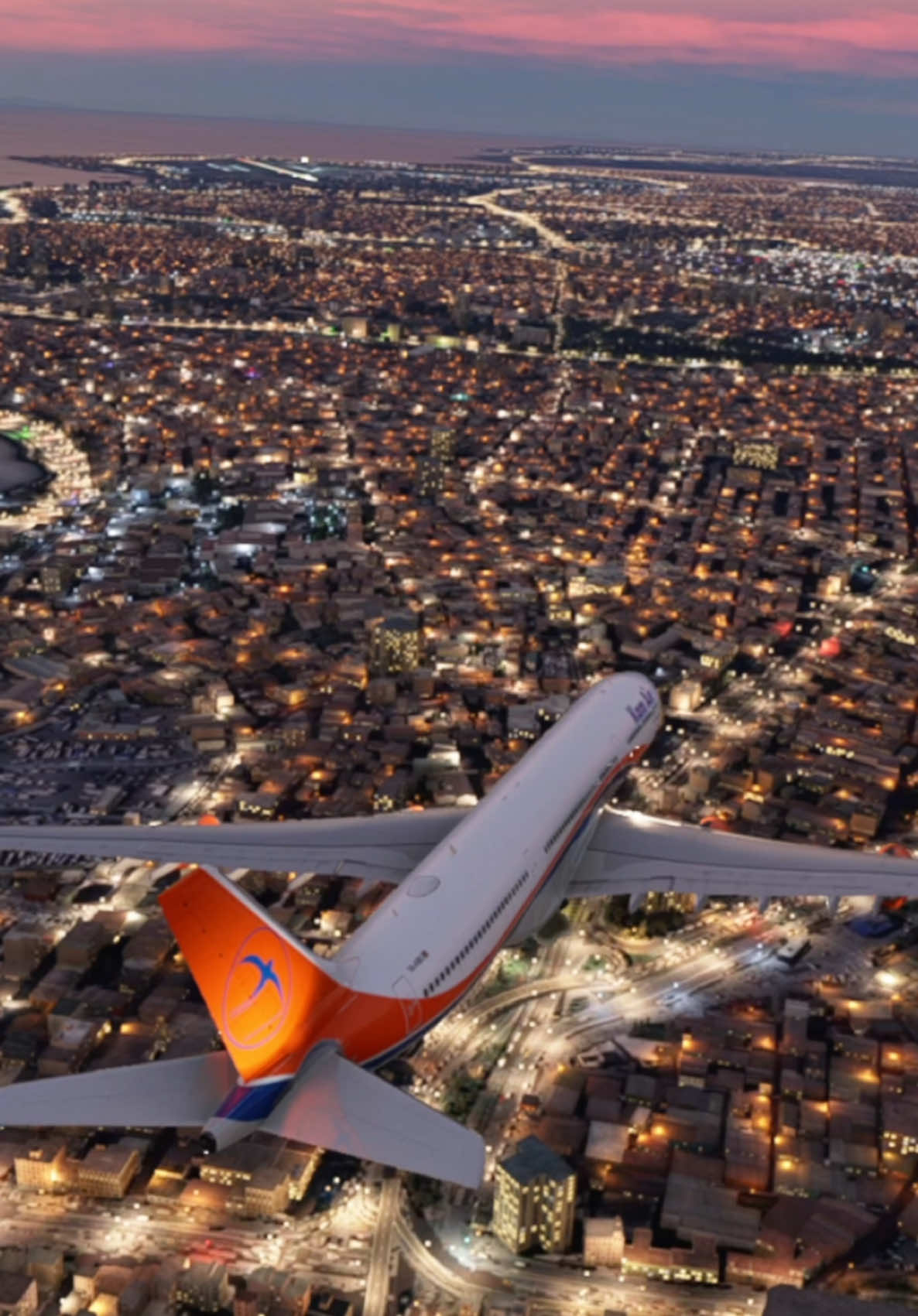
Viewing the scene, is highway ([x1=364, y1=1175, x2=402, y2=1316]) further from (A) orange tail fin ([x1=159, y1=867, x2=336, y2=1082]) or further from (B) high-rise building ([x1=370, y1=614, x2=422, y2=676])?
(B) high-rise building ([x1=370, y1=614, x2=422, y2=676])

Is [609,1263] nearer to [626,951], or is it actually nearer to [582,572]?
[626,951]

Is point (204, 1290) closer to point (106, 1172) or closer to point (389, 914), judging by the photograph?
point (106, 1172)

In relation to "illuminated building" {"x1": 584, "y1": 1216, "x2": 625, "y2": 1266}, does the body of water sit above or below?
above

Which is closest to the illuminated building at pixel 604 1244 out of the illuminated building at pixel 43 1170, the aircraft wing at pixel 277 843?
the aircraft wing at pixel 277 843

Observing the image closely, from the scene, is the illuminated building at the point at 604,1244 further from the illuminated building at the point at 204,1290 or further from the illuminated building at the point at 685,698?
the illuminated building at the point at 685,698

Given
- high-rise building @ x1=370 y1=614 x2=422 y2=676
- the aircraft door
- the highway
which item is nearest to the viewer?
the aircraft door

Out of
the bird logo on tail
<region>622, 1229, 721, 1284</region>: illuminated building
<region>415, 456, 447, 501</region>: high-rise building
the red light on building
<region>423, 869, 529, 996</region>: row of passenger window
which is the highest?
the bird logo on tail

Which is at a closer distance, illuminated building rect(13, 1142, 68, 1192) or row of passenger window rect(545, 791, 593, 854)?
illuminated building rect(13, 1142, 68, 1192)

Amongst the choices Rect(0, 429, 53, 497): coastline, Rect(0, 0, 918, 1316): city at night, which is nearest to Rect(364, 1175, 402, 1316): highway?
Rect(0, 0, 918, 1316): city at night
